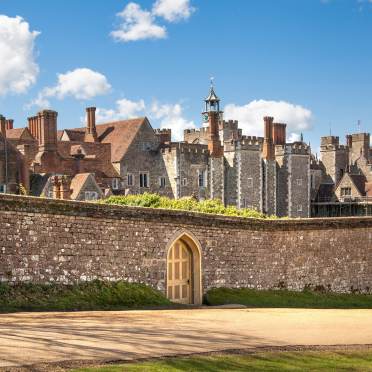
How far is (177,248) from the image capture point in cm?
2562

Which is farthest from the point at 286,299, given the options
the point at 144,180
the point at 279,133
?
the point at 279,133

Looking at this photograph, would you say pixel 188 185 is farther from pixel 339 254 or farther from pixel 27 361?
pixel 27 361

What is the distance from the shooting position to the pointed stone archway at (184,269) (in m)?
25.3

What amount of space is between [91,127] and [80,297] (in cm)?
5421

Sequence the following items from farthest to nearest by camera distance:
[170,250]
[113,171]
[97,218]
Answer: [113,171] < [170,250] < [97,218]

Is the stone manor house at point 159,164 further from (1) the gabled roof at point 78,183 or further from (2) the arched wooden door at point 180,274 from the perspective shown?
(2) the arched wooden door at point 180,274

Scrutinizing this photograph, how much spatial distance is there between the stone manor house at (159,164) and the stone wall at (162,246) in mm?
28805

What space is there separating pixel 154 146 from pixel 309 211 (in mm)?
21468

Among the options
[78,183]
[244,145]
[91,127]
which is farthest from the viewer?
[244,145]

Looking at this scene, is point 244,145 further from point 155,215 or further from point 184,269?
point 155,215

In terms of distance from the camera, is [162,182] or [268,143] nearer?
[162,182]

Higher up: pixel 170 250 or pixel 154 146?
pixel 154 146

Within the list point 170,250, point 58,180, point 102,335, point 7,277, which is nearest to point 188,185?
point 58,180

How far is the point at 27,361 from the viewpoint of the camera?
474 inches
